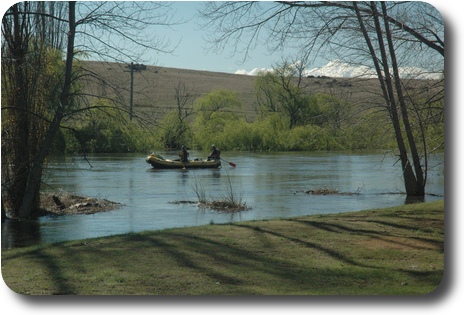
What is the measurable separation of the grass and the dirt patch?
4611 mm

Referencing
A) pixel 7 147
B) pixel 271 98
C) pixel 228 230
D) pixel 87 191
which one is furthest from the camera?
pixel 87 191

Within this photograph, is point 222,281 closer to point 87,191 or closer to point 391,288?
point 391,288

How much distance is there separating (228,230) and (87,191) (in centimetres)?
854

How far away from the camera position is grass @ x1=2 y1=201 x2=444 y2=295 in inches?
248

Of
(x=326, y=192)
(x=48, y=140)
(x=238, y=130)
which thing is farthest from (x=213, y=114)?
(x=48, y=140)

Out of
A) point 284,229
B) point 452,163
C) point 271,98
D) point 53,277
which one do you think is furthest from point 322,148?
point 53,277

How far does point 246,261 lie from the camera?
714cm

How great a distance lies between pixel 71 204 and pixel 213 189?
14.0 ft

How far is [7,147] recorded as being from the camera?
10172mm

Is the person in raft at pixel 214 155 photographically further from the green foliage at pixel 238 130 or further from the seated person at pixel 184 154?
the seated person at pixel 184 154

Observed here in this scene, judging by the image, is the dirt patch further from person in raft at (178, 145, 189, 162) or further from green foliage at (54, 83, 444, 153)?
person in raft at (178, 145, 189, 162)

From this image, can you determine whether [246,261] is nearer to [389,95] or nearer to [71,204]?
[389,95]

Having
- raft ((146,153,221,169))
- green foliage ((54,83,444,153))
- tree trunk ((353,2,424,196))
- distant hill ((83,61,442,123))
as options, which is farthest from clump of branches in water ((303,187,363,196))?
distant hill ((83,61,442,123))

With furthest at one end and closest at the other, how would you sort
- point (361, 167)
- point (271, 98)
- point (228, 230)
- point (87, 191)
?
point (361, 167), point (87, 191), point (271, 98), point (228, 230)
